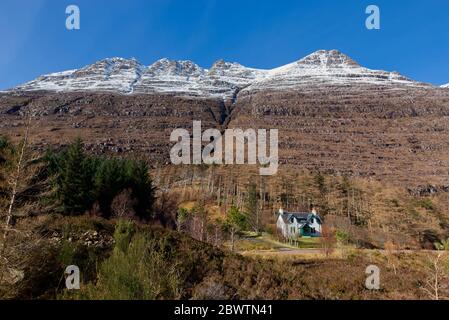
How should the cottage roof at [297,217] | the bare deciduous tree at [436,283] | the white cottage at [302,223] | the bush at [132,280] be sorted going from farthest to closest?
1. the cottage roof at [297,217]
2. the white cottage at [302,223]
3. the bare deciduous tree at [436,283]
4. the bush at [132,280]

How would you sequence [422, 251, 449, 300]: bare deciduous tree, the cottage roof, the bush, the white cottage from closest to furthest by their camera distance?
1. the bush
2. [422, 251, 449, 300]: bare deciduous tree
3. the white cottage
4. the cottage roof

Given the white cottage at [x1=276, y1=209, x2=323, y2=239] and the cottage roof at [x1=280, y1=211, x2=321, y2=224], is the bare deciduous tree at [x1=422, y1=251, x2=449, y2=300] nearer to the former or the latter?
the white cottage at [x1=276, y1=209, x2=323, y2=239]

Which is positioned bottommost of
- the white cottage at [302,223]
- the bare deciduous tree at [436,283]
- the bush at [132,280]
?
the white cottage at [302,223]

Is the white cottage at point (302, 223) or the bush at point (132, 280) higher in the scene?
the bush at point (132, 280)

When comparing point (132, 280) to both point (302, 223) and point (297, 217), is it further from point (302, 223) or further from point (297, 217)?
point (297, 217)

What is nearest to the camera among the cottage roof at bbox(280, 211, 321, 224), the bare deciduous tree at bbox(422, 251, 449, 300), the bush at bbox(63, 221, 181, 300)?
the bush at bbox(63, 221, 181, 300)

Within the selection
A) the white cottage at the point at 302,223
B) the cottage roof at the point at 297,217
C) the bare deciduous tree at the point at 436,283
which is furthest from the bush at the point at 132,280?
the cottage roof at the point at 297,217

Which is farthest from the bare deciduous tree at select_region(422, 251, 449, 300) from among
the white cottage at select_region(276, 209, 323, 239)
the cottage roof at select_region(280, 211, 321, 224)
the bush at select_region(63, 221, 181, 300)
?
the cottage roof at select_region(280, 211, 321, 224)

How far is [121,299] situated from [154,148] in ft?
480

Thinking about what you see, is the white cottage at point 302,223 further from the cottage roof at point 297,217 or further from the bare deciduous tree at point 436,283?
the bare deciduous tree at point 436,283

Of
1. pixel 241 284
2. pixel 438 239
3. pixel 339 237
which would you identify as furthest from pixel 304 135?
pixel 241 284

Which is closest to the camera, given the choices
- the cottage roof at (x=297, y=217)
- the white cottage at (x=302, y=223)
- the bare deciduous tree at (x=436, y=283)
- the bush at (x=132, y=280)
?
the bush at (x=132, y=280)

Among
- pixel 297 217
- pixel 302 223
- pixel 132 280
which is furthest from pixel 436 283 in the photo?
pixel 297 217
